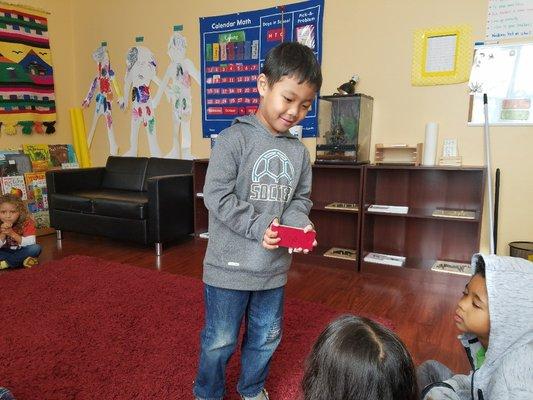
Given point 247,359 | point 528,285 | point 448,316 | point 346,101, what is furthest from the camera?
point 346,101

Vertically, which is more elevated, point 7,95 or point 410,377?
point 7,95

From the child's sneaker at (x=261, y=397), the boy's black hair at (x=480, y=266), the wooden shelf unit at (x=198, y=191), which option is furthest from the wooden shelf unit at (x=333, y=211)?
the boy's black hair at (x=480, y=266)

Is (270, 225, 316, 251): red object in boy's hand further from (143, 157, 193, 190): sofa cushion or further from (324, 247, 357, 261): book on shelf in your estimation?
(143, 157, 193, 190): sofa cushion

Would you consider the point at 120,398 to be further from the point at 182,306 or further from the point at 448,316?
the point at 448,316

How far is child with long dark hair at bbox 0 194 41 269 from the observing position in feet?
8.63

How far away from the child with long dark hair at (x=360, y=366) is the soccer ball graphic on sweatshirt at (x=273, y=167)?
50 cm

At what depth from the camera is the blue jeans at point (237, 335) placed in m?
1.08

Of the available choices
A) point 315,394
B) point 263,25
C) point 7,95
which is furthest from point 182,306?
point 7,95

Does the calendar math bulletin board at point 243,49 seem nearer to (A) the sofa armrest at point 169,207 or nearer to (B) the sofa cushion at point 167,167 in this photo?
(B) the sofa cushion at point 167,167

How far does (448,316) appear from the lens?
198cm

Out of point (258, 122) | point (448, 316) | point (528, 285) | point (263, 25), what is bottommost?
point (448, 316)

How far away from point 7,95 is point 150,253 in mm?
2042

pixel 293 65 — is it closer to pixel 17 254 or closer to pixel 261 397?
pixel 261 397

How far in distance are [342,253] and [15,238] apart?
7.41ft
